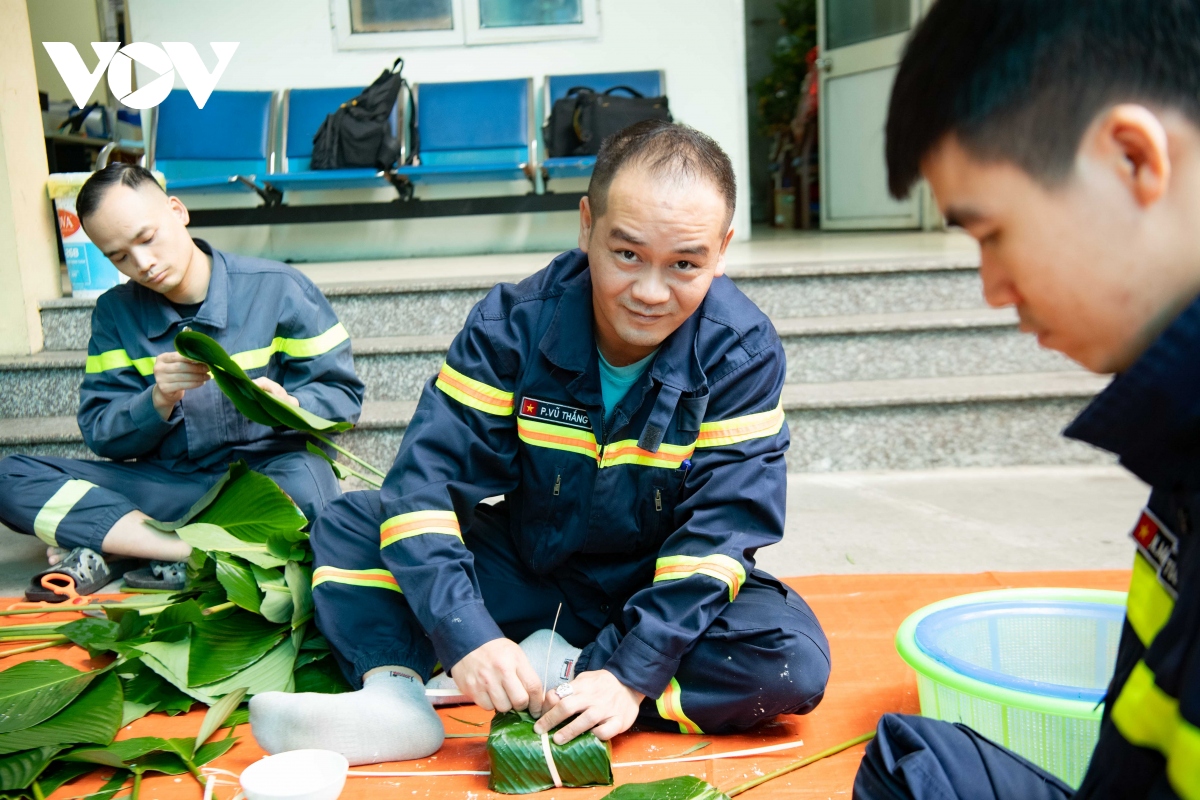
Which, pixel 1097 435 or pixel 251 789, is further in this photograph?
pixel 251 789

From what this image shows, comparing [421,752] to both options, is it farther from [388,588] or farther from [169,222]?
[169,222]

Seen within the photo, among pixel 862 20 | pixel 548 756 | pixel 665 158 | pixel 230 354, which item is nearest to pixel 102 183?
pixel 230 354

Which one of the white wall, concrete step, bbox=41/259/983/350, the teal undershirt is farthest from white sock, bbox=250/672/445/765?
the white wall

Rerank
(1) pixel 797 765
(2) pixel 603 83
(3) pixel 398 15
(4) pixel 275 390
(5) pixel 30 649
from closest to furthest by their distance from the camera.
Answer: (1) pixel 797 765 → (5) pixel 30 649 → (4) pixel 275 390 → (2) pixel 603 83 → (3) pixel 398 15

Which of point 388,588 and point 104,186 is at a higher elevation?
point 104,186

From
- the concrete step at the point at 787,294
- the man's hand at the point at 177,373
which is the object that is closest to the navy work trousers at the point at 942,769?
the man's hand at the point at 177,373

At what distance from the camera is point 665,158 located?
4.26 feet

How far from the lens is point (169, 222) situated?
2021 mm

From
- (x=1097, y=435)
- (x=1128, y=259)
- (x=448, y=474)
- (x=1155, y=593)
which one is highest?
(x=1128, y=259)

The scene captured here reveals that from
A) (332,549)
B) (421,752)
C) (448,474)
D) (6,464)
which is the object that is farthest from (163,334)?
Answer: (421,752)

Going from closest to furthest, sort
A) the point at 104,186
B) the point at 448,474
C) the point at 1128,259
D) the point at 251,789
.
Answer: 1. the point at 1128,259
2. the point at 251,789
3. the point at 448,474
4. the point at 104,186

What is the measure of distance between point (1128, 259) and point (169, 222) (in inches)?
74.4

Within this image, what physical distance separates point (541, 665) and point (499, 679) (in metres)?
0.21

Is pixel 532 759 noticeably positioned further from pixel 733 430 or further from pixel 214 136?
pixel 214 136
